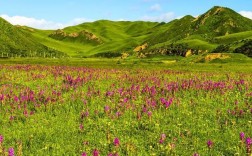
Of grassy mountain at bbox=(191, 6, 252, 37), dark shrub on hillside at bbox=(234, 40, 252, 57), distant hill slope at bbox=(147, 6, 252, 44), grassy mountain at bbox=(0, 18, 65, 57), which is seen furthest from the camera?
distant hill slope at bbox=(147, 6, 252, 44)

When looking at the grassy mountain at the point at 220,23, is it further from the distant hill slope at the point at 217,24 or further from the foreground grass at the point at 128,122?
→ the foreground grass at the point at 128,122

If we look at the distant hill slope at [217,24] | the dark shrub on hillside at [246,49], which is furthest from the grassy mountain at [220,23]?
the dark shrub on hillside at [246,49]

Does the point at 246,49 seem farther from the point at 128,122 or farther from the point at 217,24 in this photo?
the point at 217,24

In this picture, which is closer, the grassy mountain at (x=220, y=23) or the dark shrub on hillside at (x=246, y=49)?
the dark shrub on hillside at (x=246, y=49)

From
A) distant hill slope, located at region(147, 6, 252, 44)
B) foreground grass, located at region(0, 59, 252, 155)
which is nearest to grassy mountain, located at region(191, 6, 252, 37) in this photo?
distant hill slope, located at region(147, 6, 252, 44)

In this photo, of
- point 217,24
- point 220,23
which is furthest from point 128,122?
point 217,24

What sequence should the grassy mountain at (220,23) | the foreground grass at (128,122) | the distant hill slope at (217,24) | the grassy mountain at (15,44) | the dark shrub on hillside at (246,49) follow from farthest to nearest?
the distant hill slope at (217,24)
the grassy mountain at (220,23)
the grassy mountain at (15,44)
the dark shrub on hillside at (246,49)
the foreground grass at (128,122)

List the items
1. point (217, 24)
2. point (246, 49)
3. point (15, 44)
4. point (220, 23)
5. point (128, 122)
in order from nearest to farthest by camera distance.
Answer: point (128, 122)
point (246, 49)
point (220, 23)
point (217, 24)
point (15, 44)

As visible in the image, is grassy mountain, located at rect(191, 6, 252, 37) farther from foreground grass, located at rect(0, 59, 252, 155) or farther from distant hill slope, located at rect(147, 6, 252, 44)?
foreground grass, located at rect(0, 59, 252, 155)

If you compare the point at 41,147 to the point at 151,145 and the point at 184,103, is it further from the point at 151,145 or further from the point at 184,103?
the point at 184,103

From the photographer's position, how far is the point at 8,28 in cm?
19575

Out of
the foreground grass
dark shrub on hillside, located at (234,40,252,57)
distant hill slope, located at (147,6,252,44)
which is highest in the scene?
distant hill slope, located at (147,6,252,44)

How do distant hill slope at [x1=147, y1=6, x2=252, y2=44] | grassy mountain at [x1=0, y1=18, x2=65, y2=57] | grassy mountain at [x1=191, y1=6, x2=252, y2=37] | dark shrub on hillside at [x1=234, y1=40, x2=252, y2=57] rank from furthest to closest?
distant hill slope at [x1=147, y1=6, x2=252, y2=44] < grassy mountain at [x1=191, y1=6, x2=252, y2=37] < grassy mountain at [x1=0, y1=18, x2=65, y2=57] < dark shrub on hillside at [x1=234, y1=40, x2=252, y2=57]

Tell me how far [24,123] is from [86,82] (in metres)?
9.28
